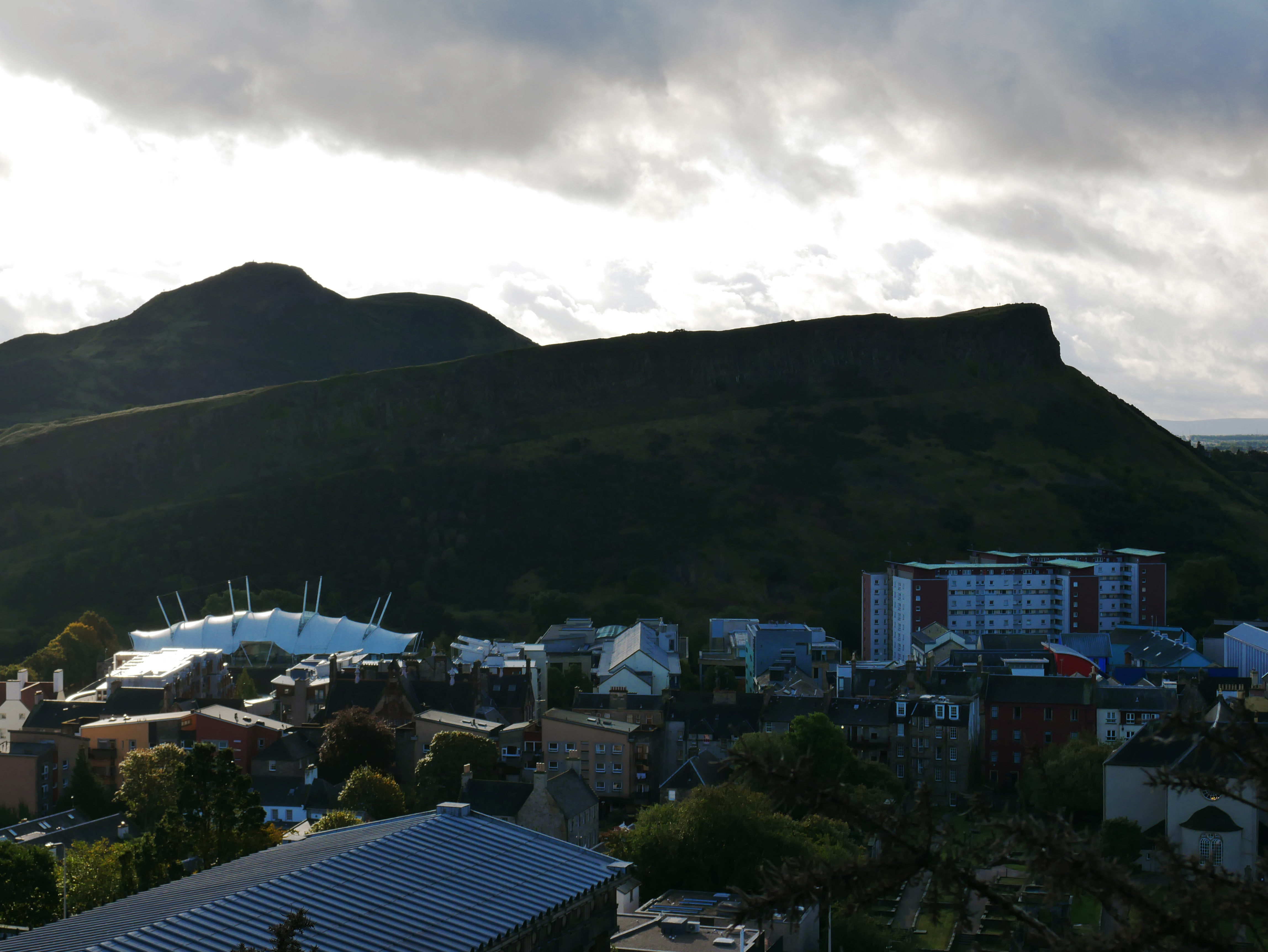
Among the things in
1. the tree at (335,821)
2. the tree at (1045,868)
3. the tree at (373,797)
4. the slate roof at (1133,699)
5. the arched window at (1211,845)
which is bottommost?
the arched window at (1211,845)

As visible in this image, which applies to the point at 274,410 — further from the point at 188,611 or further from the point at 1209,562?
the point at 1209,562

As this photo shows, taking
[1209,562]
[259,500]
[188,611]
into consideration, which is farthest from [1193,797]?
[259,500]

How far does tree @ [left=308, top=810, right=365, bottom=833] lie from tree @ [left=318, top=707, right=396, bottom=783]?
823 centimetres

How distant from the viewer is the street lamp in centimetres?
2489

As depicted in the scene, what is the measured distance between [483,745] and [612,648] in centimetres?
2678

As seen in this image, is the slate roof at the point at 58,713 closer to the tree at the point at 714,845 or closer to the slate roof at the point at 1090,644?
the tree at the point at 714,845

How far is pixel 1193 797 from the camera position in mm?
37250

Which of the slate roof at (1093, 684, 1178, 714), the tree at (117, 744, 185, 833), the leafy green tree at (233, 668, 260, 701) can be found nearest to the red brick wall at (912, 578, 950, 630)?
the slate roof at (1093, 684, 1178, 714)

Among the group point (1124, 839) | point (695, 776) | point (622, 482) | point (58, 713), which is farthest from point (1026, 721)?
point (622, 482)

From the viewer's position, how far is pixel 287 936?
35.6ft

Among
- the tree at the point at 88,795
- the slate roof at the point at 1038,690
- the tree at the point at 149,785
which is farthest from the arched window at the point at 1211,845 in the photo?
the tree at the point at 88,795

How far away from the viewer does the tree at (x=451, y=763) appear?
3872cm

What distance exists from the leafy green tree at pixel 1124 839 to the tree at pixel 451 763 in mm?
18058

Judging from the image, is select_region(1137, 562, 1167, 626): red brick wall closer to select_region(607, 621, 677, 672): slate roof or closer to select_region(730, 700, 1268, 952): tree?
select_region(607, 621, 677, 672): slate roof
